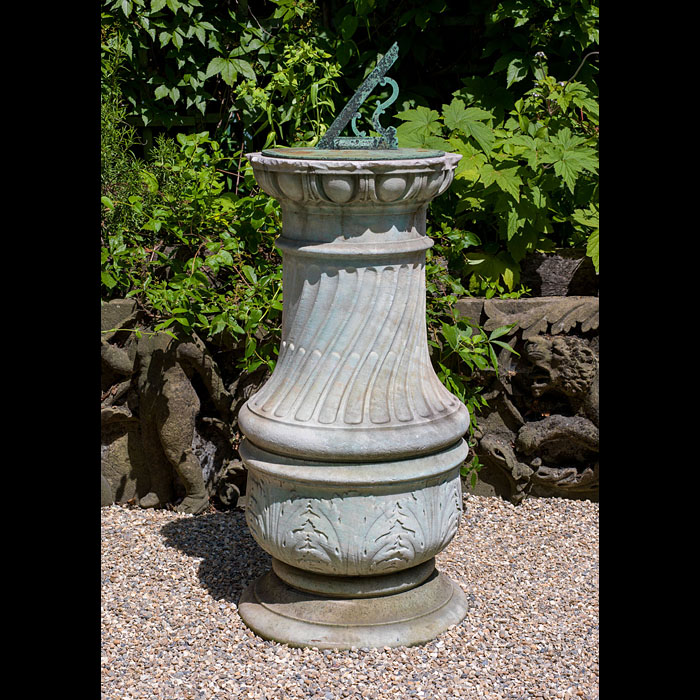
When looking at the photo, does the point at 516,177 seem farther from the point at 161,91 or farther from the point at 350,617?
the point at 350,617

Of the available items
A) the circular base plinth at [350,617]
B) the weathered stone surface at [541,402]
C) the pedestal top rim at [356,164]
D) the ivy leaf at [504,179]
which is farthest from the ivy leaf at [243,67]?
the circular base plinth at [350,617]

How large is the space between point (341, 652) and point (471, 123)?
248cm

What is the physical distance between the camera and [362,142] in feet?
11.4

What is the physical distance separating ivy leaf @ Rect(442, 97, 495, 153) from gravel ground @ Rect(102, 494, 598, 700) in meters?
1.71

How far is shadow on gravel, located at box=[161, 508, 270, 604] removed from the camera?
387 cm

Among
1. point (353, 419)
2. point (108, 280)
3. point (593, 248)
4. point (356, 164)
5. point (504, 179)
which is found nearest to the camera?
point (356, 164)

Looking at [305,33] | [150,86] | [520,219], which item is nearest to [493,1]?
[305,33]

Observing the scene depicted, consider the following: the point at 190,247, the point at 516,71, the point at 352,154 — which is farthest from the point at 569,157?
the point at 190,247

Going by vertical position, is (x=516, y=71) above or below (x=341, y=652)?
above

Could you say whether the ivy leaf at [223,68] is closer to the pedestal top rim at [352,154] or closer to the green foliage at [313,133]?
the green foliage at [313,133]

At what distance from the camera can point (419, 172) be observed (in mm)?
3129

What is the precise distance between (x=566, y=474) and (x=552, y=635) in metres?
1.28

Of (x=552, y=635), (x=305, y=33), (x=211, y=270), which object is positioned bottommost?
(x=552, y=635)

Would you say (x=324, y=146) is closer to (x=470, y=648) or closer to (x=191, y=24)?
(x=470, y=648)
